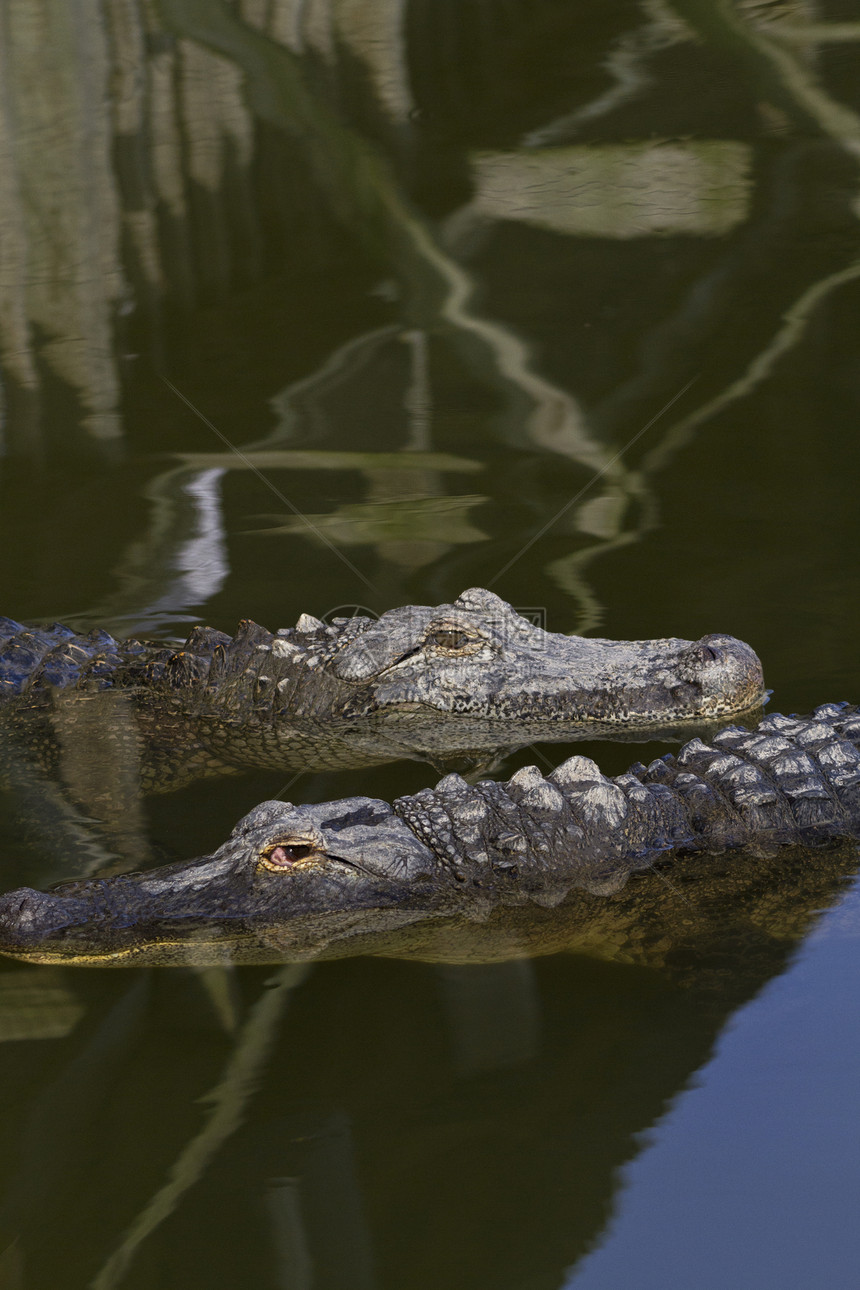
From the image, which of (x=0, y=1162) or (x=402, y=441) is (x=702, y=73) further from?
(x=0, y=1162)

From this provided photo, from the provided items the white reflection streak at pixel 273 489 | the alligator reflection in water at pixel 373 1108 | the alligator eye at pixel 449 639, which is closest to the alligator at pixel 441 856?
the alligator reflection in water at pixel 373 1108

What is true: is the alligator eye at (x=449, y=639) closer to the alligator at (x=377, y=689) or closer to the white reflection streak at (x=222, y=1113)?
the alligator at (x=377, y=689)

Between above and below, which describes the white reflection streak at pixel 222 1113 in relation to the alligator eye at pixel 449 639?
below

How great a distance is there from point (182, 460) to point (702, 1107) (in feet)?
19.2

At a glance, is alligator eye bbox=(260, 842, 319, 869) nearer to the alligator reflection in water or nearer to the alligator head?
the alligator reflection in water

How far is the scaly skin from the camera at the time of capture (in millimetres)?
5355

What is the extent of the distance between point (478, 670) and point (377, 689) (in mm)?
443

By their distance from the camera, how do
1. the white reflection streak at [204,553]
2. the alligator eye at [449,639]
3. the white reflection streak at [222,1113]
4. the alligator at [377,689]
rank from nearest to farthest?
1. the white reflection streak at [222,1113]
2. the alligator at [377,689]
3. the alligator eye at [449,639]
4. the white reflection streak at [204,553]

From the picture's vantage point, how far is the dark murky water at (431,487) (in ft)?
9.82

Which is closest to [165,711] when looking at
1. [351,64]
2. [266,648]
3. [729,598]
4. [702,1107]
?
[266,648]

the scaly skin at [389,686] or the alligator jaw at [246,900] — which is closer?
the alligator jaw at [246,900]

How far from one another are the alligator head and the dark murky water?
264 millimetres

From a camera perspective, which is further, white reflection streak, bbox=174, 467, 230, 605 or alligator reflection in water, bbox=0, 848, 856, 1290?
white reflection streak, bbox=174, 467, 230, 605

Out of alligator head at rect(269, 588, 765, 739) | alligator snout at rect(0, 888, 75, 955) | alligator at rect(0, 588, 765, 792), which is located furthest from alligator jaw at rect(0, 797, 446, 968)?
alligator head at rect(269, 588, 765, 739)
